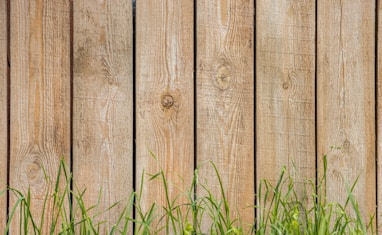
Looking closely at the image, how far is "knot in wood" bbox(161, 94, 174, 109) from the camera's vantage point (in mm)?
1765

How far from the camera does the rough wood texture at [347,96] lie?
184 cm

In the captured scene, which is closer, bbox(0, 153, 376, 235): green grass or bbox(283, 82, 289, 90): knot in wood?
bbox(0, 153, 376, 235): green grass

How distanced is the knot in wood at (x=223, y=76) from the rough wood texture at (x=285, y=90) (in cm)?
11

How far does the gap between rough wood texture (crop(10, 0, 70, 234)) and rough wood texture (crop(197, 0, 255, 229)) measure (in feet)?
1.62

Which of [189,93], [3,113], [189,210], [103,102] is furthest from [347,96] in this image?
[3,113]

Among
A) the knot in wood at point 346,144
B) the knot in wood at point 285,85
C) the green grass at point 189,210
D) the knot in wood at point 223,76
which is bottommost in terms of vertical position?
the green grass at point 189,210

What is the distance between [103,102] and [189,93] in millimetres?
315

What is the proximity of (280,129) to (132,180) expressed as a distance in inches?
23.1

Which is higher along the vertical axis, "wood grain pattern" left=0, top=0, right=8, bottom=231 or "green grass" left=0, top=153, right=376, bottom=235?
"wood grain pattern" left=0, top=0, right=8, bottom=231

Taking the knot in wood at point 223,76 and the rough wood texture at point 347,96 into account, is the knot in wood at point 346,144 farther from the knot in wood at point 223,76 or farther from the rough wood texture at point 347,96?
the knot in wood at point 223,76

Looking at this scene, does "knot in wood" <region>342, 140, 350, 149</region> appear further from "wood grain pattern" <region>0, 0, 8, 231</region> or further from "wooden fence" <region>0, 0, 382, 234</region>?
"wood grain pattern" <region>0, 0, 8, 231</region>

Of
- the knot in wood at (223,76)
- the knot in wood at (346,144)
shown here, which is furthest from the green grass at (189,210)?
the knot in wood at (223,76)

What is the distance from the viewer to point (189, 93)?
1.78m

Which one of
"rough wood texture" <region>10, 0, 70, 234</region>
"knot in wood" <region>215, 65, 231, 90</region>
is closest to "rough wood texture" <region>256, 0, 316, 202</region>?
"knot in wood" <region>215, 65, 231, 90</region>
